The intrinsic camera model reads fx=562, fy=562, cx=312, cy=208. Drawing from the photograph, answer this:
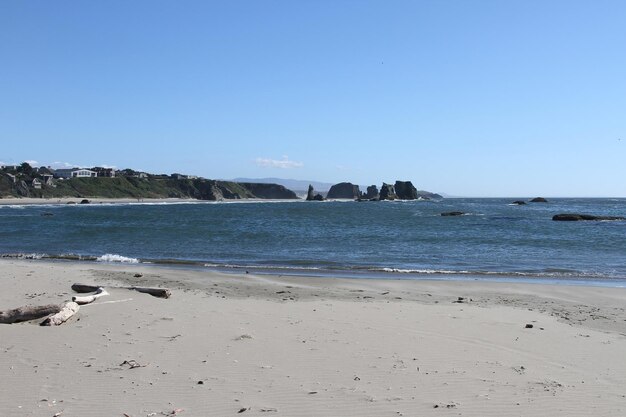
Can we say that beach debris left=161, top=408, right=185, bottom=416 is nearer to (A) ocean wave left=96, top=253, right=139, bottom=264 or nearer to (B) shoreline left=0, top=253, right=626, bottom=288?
(B) shoreline left=0, top=253, right=626, bottom=288

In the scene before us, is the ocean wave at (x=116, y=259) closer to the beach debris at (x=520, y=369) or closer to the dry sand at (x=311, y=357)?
the dry sand at (x=311, y=357)

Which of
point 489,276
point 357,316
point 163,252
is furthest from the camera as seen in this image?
point 163,252

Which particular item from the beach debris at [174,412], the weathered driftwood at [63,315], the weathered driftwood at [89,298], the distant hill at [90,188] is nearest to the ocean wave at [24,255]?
the weathered driftwood at [89,298]

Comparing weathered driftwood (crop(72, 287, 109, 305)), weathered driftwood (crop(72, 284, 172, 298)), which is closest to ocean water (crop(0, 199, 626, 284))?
weathered driftwood (crop(72, 284, 172, 298))

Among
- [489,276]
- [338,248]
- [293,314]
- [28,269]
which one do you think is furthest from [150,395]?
[338,248]

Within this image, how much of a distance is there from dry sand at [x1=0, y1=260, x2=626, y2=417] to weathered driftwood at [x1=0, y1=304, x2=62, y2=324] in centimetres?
49

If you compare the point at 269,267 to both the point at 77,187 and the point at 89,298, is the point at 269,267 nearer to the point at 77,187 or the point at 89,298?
the point at 89,298

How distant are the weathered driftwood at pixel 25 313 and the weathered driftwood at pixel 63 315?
0.15 m

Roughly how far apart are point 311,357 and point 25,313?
207 inches

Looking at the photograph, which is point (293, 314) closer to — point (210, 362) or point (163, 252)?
point (210, 362)

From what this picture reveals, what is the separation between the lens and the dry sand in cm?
641

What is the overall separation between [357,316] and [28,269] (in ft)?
40.2

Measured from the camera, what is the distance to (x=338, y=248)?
30.9m

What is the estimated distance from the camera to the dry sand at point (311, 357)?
21.0 ft
